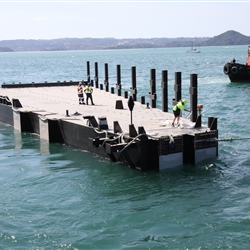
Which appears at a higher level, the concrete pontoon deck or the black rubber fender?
the black rubber fender

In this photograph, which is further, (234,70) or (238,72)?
(234,70)

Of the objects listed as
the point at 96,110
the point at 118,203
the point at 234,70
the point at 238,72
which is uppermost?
the point at 234,70

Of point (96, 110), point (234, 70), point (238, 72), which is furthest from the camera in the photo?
point (234, 70)

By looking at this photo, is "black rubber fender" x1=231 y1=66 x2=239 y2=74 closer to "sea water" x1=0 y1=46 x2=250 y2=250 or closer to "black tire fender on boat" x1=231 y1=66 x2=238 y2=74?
"black tire fender on boat" x1=231 y1=66 x2=238 y2=74

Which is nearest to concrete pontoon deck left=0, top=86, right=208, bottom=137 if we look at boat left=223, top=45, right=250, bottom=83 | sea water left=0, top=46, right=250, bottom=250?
sea water left=0, top=46, right=250, bottom=250

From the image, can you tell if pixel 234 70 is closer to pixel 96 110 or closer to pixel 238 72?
pixel 238 72

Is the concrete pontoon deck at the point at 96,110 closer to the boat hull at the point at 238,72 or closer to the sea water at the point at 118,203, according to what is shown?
the sea water at the point at 118,203

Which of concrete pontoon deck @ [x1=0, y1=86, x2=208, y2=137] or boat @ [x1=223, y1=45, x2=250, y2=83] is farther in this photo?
boat @ [x1=223, y1=45, x2=250, y2=83]

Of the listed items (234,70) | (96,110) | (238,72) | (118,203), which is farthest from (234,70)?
(118,203)

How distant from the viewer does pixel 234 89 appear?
170 ft

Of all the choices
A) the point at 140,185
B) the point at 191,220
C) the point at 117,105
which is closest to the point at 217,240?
the point at 191,220

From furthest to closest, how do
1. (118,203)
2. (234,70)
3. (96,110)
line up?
(234,70), (96,110), (118,203)

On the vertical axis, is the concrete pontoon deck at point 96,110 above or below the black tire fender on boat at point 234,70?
below

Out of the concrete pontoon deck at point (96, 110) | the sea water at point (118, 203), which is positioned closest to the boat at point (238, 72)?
the concrete pontoon deck at point (96, 110)
